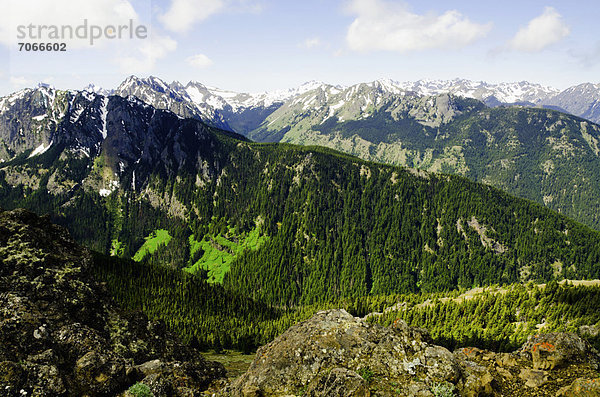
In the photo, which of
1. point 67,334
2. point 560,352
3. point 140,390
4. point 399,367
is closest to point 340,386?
point 399,367

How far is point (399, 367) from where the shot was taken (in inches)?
826

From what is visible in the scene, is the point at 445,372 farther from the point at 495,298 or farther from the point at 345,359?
the point at 495,298

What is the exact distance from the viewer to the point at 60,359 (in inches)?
825

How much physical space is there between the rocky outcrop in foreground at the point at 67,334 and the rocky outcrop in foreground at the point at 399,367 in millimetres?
6916

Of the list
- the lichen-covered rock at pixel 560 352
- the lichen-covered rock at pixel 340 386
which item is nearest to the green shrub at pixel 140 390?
the lichen-covered rock at pixel 340 386

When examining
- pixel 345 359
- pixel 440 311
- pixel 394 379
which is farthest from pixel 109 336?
pixel 440 311

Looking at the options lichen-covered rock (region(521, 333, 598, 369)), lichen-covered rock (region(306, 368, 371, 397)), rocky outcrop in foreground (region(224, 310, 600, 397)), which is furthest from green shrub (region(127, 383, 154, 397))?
lichen-covered rock (region(521, 333, 598, 369))

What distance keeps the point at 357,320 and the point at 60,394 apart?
21541mm

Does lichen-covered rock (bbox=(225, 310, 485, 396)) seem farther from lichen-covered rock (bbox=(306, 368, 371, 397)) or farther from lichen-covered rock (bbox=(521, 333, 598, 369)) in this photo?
lichen-covered rock (bbox=(521, 333, 598, 369))

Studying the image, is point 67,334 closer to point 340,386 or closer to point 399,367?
point 340,386

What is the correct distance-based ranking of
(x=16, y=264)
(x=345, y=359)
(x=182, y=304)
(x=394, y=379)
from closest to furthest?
(x=394, y=379), (x=345, y=359), (x=16, y=264), (x=182, y=304)

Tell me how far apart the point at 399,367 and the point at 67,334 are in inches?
987

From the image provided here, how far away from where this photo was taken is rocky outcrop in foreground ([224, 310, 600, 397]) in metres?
18.7

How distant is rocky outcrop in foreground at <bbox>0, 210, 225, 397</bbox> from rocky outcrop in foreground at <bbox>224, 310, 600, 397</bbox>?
692 cm
